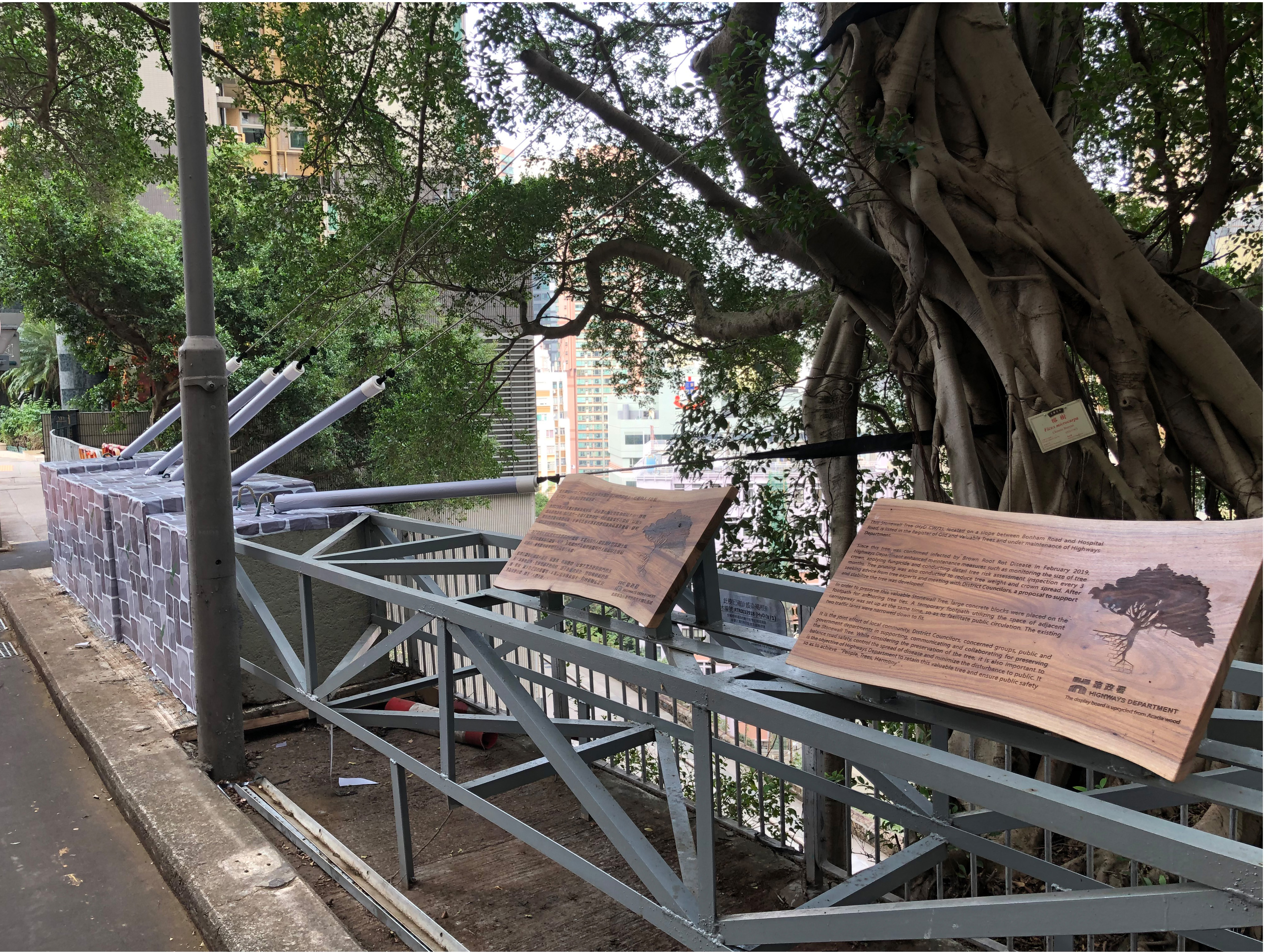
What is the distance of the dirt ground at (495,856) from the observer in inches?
151

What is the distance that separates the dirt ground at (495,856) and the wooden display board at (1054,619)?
67.1 inches

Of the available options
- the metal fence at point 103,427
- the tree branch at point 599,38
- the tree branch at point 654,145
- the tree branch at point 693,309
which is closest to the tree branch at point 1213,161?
the tree branch at point 654,145

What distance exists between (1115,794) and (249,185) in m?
11.8

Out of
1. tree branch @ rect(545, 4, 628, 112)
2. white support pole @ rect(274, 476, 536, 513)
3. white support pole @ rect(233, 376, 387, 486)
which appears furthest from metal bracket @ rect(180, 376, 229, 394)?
tree branch @ rect(545, 4, 628, 112)

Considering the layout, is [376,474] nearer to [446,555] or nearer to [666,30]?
[446,555]

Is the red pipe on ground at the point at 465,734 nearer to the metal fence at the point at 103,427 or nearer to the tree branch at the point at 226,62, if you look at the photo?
the tree branch at the point at 226,62

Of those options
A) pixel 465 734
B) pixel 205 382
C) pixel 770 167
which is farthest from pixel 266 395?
pixel 770 167

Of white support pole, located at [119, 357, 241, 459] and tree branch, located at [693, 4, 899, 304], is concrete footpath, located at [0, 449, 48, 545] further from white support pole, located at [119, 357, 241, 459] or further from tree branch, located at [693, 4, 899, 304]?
tree branch, located at [693, 4, 899, 304]

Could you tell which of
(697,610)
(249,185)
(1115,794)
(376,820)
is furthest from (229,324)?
(1115,794)

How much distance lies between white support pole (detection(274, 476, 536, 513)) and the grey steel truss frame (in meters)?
0.35

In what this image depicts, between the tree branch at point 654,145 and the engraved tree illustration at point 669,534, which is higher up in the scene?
the tree branch at point 654,145

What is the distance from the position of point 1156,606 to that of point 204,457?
463 cm

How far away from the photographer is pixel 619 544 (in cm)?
327

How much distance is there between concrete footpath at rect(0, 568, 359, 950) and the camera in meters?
3.68
